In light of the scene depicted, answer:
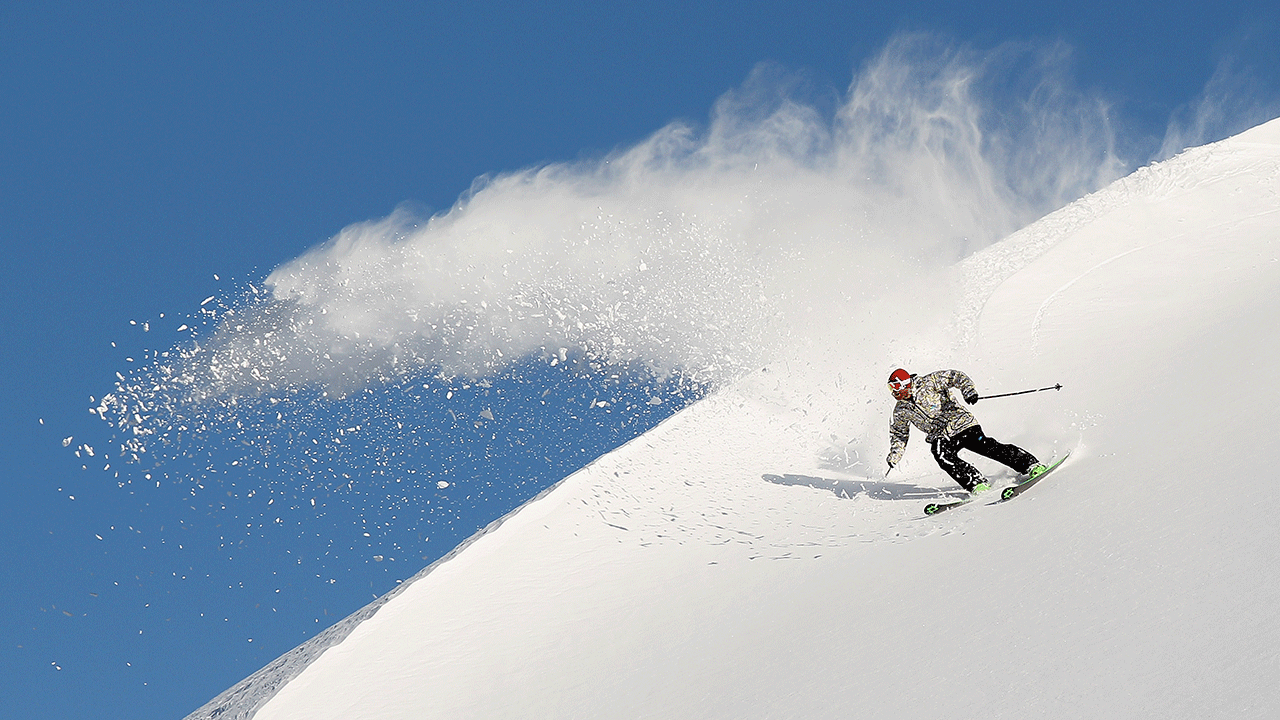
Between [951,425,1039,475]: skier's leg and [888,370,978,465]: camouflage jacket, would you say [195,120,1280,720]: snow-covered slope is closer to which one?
[951,425,1039,475]: skier's leg

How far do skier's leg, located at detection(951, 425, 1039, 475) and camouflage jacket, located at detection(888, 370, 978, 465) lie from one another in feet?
0.26

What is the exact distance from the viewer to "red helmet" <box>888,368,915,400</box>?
793cm

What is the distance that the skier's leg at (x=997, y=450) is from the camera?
6832 millimetres

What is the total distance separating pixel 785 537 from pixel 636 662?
7.23 feet

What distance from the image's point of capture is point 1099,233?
13.5 m

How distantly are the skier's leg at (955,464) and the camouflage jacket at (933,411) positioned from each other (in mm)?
76

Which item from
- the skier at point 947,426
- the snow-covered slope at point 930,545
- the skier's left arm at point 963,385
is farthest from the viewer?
the skier's left arm at point 963,385

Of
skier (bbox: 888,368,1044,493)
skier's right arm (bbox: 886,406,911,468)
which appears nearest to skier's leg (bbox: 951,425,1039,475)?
skier (bbox: 888,368,1044,493)

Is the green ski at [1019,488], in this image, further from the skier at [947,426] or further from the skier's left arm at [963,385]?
the skier's left arm at [963,385]

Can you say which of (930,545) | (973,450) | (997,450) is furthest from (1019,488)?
(930,545)

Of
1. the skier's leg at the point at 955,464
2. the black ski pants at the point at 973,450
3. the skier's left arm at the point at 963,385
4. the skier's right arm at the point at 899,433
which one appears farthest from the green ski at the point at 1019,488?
the skier's right arm at the point at 899,433

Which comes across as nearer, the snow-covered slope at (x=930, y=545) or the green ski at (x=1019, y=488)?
the snow-covered slope at (x=930, y=545)

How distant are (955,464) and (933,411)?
507mm

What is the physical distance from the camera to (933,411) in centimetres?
768
